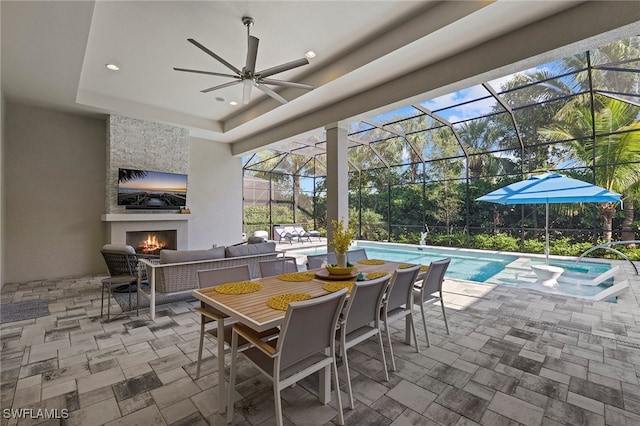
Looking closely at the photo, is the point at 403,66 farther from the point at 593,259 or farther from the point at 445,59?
the point at 593,259

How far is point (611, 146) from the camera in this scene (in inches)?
282

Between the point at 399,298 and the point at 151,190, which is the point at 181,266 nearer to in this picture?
the point at 399,298

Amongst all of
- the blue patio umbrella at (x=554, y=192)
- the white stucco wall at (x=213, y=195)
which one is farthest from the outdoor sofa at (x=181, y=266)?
the blue patio umbrella at (x=554, y=192)

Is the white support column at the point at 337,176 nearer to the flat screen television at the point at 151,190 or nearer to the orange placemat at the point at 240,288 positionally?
the orange placemat at the point at 240,288

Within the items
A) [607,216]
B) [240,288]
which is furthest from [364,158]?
[240,288]

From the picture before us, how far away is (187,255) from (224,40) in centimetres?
301

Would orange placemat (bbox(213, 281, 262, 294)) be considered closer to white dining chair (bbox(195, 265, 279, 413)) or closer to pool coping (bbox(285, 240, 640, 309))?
white dining chair (bbox(195, 265, 279, 413))

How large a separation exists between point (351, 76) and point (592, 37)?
2811mm

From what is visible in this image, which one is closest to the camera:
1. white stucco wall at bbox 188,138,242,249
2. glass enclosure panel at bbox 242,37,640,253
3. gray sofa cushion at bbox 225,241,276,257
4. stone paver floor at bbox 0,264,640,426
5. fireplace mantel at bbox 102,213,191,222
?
stone paver floor at bbox 0,264,640,426

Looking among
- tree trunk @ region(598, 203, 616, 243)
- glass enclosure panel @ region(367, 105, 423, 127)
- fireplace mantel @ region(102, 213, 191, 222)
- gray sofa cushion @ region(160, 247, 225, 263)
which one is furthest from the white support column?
tree trunk @ region(598, 203, 616, 243)

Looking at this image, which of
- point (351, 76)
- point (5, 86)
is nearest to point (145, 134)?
point (5, 86)

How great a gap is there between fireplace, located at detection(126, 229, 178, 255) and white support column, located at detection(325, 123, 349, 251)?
406cm

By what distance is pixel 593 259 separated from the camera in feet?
24.2

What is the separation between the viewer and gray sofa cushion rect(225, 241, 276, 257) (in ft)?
14.0
